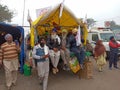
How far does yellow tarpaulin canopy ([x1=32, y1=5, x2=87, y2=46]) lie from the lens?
39.2 feet

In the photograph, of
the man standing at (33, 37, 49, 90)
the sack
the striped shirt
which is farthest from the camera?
the sack

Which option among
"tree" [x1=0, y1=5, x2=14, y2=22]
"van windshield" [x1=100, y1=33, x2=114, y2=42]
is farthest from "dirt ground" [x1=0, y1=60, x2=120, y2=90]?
"tree" [x1=0, y1=5, x2=14, y2=22]

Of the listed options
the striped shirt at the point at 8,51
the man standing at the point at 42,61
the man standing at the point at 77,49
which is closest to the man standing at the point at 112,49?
the man standing at the point at 77,49

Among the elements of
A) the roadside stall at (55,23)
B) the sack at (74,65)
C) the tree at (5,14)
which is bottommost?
the sack at (74,65)

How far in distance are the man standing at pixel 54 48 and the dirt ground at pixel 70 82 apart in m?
0.74

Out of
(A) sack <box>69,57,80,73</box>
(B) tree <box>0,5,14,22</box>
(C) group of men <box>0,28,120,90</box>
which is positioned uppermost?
(B) tree <box>0,5,14,22</box>

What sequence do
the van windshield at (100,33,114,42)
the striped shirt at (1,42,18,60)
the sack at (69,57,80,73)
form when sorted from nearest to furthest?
the striped shirt at (1,42,18,60), the sack at (69,57,80,73), the van windshield at (100,33,114,42)

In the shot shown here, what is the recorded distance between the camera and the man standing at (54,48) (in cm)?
1133

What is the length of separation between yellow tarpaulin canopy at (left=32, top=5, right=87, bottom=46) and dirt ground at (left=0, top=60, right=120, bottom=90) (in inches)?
88.0

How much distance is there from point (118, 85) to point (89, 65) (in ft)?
5.72

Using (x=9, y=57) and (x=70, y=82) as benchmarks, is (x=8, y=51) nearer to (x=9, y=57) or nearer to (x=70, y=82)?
(x=9, y=57)

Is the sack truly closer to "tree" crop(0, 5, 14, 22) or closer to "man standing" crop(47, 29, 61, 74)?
"man standing" crop(47, 29, 61, 74)

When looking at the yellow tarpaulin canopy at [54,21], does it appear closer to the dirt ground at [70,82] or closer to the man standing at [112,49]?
the dirt ground at [70,82]

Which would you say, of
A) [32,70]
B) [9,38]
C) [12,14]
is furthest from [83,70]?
[12,14]
